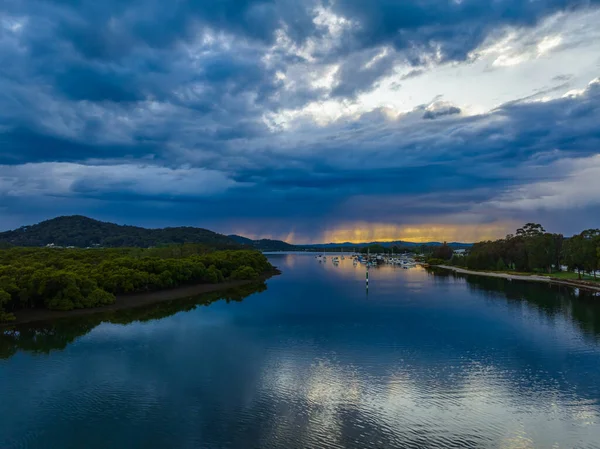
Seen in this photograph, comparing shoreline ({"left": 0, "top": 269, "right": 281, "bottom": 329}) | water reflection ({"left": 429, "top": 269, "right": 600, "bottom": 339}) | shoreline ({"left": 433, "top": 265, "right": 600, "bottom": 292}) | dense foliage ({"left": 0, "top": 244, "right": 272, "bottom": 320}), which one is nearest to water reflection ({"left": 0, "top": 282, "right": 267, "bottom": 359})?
shoreline ({"left": 0, "top": 269, "right": 281, "bottom": 329})

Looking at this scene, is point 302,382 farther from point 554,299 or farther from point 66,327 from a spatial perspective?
point 554,299

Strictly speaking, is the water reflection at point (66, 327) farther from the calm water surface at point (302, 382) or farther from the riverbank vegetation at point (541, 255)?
the riverbank vegetation at point (541, 255)

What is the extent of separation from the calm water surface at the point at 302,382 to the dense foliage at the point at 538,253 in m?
39.7

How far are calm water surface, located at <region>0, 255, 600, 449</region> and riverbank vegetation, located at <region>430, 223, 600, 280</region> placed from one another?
39617 mm

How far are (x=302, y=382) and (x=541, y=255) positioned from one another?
104 m

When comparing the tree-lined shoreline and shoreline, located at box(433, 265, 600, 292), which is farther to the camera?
the tree-lined shoreline

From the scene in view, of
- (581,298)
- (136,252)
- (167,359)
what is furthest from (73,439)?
(136,252)

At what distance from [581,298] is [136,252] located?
92178 millimetres

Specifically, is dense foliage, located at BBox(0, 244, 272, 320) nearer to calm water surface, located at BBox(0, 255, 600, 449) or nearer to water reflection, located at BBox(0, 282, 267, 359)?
water reflection, located at BBox(0, 282, 267, 359)

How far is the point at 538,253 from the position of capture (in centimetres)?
10788

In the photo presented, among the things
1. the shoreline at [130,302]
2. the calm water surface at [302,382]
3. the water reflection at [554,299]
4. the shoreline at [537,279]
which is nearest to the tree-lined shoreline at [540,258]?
→ the shoreline at [537,279]

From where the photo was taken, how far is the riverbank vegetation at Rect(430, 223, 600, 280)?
82.7 metres

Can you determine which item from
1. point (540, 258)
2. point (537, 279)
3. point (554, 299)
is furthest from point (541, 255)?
point (554, 299)

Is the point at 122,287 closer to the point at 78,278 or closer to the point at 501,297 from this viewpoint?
the point at 78,278
